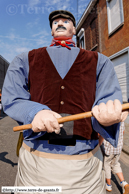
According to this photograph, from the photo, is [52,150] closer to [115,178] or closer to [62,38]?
[62,38]

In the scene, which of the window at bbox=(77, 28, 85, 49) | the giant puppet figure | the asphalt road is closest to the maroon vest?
the giant puppet figure

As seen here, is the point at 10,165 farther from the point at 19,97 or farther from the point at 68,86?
the point at 68,86

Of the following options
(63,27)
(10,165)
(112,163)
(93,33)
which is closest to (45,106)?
(63,27)

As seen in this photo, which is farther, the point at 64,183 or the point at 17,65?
the point at 17,65

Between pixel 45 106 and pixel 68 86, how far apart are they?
0.86 feet

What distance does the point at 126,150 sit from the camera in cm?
386

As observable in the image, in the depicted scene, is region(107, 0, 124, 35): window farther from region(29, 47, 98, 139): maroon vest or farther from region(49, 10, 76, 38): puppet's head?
region(29, 47, 98, 139): maroon vest

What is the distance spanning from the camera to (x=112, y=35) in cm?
796

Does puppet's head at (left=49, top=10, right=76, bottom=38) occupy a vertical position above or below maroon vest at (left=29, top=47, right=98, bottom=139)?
above

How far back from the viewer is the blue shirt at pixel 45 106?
0.94m

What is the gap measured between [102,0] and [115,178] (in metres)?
9.23

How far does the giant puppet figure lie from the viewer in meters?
0.97

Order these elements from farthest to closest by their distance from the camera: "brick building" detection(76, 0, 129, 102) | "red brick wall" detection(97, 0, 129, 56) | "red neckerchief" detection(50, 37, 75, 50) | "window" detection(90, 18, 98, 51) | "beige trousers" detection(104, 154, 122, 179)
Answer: "window" detection(90, 18, 98, 51), "brick building" detection(76, 0, 129, 102), "red brick wall" detection(97, 0, 129, 56), "beige trousers" detection(104, 154, 122, 179), "red neckerchief" detection(50, 37, 75, 50)

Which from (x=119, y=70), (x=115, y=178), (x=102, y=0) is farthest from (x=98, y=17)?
(x=115, y=178)
